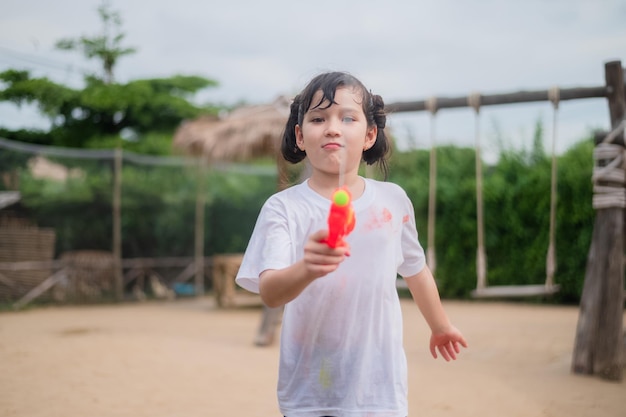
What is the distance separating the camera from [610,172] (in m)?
4.68

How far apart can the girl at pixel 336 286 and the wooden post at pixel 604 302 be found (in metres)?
3.40

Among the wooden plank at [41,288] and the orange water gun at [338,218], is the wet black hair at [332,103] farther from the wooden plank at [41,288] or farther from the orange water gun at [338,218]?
the wooden plank at [41,288]

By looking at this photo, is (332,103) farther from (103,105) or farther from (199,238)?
(103,105)

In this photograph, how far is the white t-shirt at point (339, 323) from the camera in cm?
171

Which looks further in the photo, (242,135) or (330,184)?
(242,135)

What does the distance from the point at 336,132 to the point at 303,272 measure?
1.44 feet

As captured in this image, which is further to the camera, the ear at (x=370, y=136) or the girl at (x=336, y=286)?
the ear at (x=370, y=136)

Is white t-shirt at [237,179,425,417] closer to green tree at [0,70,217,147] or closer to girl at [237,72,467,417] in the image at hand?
girl at [237,72,467,417]

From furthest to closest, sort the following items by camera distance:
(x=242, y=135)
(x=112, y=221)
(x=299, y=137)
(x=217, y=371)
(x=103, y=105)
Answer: (x=103, y=105), (x=112, y=221), (x=242, y=135), (x=217, y=371), (x=299, y=137)

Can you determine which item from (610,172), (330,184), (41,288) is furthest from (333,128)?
(41,288)

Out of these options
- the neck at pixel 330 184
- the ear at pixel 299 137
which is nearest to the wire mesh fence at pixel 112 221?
the ear at pixel 299 137

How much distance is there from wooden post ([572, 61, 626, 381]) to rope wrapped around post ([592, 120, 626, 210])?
0.05ft

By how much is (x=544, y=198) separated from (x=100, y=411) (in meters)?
7.66

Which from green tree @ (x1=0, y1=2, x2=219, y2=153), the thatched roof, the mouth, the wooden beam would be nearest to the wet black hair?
the mouth
